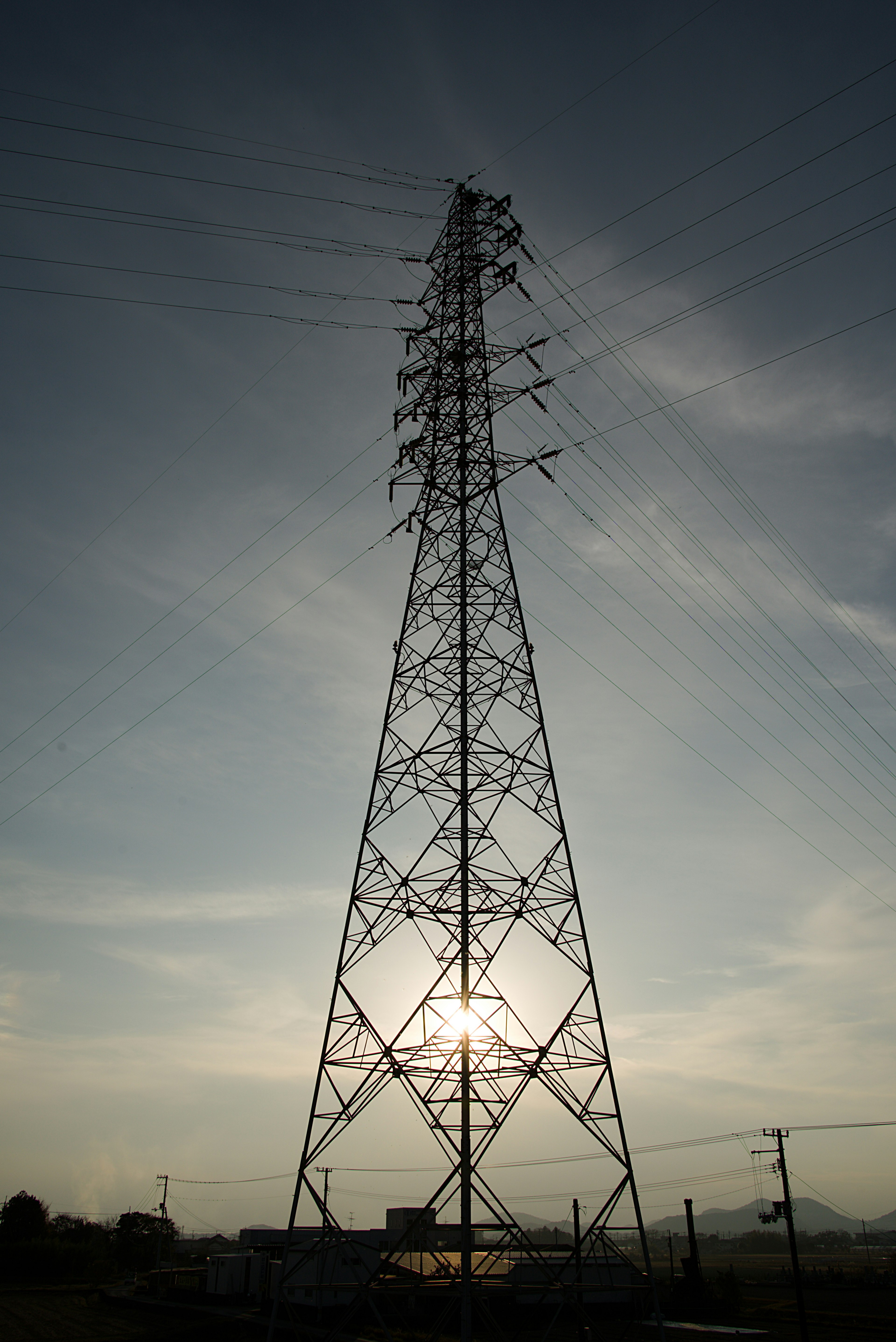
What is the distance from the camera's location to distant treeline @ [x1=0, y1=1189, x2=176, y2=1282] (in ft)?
249

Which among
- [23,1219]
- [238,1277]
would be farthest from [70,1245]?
[238,1277]

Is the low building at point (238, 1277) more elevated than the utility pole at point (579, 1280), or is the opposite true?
the utility pole at point (579, 1280)

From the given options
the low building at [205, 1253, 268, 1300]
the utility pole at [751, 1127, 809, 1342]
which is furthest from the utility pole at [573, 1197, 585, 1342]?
the low building at [205, 1253, 268, 1300]

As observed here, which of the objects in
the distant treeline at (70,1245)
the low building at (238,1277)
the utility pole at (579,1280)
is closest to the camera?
the utility pole at (579,1280)

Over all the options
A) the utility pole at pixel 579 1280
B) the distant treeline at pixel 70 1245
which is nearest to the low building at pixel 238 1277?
the distant treeline at pixel 70 1245

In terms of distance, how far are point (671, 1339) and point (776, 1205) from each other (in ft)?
28.5

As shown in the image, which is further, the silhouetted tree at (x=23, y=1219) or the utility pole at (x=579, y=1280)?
the silhouetted tree at (x=23, y=1219)

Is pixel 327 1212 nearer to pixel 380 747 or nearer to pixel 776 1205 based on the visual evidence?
pixel 380 747

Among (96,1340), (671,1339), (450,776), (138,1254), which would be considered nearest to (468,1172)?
(450,776)

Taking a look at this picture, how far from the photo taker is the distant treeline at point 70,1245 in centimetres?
7581

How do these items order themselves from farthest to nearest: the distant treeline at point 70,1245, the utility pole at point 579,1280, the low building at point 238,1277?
1. the distant treeline at point 70,1245
2. the low building at point 238,1277
3. the utility pole at point 579,1280

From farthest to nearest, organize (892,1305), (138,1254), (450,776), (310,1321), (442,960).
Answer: (138,1254) < (892,1305) < (310,1321) < (450,776) < (442,960)

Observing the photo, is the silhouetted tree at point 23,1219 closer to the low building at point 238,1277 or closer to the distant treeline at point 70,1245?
the distant treeline at point 70,1245

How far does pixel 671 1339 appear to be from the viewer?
101ft
